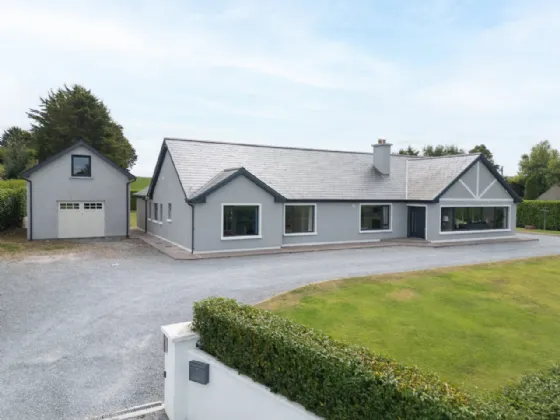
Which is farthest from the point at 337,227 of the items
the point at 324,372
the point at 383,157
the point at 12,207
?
the point at 12,207

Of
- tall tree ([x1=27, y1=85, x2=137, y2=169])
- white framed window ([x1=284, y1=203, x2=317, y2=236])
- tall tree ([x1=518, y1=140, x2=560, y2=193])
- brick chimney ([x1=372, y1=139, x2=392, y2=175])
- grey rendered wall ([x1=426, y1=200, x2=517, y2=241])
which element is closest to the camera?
white framed window ([x1=284, y1=203, x2=317, y2=236])

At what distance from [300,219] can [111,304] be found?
13.2m

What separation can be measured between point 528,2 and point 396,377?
1254 centimetres

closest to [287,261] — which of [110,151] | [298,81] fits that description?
[298,81]

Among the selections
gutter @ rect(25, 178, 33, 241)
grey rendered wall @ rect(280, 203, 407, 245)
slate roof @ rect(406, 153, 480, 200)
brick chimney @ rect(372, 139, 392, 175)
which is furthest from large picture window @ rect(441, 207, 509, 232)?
gutter @ rect(25, 178, 33, 241)

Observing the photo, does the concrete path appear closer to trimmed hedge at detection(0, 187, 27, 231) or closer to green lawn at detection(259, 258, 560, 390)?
green lawn at detection(259, 258, 560, 390)

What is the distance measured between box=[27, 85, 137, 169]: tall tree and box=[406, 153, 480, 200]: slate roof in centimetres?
4043

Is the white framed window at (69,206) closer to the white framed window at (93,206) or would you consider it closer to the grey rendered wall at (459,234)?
the white framed window at (93,206)

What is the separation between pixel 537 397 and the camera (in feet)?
12.9

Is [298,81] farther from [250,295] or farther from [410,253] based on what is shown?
[250,295]

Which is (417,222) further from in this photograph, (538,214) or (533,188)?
(533,188)

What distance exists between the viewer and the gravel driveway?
21.1 ft

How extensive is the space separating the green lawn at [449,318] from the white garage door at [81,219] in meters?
16.8

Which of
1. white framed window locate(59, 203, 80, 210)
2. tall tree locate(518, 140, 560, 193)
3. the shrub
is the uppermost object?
tall tree locate(518, 140, 560, 193)
